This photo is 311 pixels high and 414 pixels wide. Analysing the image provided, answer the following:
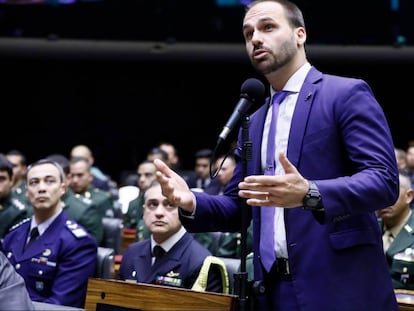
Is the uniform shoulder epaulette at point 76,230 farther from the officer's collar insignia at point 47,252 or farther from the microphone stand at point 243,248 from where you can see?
the microphone stand at point 243,248

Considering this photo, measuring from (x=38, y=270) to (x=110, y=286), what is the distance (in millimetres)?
1702

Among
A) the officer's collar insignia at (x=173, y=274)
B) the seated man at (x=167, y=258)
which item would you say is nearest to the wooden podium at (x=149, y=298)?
the seated man at (x=167, y=258)

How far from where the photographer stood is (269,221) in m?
1.71

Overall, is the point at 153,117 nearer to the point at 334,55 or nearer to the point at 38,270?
the point at 334,55

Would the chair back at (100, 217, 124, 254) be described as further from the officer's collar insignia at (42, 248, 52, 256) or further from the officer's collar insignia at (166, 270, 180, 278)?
the officer's collar insignia at (166, 270, 180, 278)

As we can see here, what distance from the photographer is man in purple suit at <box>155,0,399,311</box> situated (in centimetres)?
150

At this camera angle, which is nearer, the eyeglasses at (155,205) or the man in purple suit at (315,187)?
the man in purple suit at (315,187)

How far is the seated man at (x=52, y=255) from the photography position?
3.16m

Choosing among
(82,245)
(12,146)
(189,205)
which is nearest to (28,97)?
(12,146)

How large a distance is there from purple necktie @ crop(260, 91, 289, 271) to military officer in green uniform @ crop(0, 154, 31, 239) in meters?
3.25

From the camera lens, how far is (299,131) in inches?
65.7

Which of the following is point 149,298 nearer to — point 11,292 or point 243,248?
point 243,248

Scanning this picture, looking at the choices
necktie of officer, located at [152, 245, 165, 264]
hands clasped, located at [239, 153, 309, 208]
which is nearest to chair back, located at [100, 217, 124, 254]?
necktie of officer, located at [152, 245, 165, 264]

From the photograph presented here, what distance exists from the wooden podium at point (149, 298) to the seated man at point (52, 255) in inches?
60.7
